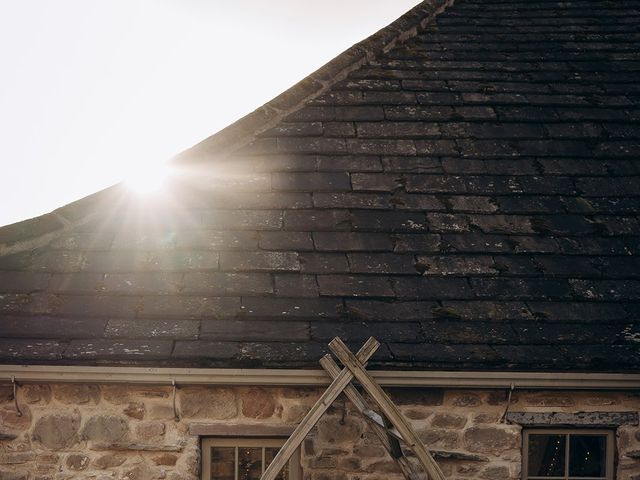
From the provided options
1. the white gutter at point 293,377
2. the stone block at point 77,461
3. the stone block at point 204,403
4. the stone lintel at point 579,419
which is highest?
the white gutter at point 293,377

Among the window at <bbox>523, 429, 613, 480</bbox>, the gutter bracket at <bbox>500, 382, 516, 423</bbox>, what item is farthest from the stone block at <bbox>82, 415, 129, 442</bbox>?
the window at <bbox>523, 429, 613, 480</bbox>

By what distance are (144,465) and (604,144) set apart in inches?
195

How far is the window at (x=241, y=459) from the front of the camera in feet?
18.6

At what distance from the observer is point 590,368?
549 centimetres

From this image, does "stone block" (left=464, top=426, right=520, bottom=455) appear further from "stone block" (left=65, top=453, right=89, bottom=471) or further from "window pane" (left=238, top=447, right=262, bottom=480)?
"stone block" (left=65, top=453, right=89, bottom=471)

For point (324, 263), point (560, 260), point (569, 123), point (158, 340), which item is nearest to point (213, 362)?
point (158, 340)

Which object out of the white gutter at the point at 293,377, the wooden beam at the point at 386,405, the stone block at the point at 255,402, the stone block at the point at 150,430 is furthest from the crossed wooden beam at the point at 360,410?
the stone block at the point at 150,430

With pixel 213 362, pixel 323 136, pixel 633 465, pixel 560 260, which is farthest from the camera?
pixel 323 136

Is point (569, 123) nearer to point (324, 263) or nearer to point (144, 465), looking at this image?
point (324, 263)

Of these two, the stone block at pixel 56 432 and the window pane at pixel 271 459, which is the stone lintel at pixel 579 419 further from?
the stone block at pixel 56 432

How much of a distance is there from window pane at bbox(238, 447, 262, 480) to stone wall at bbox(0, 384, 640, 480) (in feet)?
0.94

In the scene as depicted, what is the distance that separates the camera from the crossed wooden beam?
4965 mm

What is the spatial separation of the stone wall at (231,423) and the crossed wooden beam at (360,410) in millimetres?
456

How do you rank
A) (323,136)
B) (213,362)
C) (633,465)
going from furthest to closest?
(323,136) < (633,465) < (213,362)
